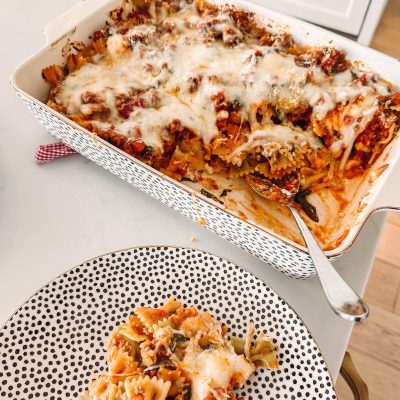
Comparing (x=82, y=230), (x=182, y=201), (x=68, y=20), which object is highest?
(x=68, y=20)

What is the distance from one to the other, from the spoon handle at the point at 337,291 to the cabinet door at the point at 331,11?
1269 mm

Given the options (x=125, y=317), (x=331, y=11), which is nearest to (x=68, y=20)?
(x=125, y=317)

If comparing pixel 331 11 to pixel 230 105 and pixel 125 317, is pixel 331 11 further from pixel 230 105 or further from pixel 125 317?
pixel 125 317

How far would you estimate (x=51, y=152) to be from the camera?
1.23 m

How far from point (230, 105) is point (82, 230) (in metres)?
0.46

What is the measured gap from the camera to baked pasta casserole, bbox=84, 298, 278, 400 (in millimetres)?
786

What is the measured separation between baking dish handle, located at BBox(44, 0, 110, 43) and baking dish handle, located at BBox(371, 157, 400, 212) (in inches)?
33.5

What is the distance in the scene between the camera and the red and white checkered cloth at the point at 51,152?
122cm

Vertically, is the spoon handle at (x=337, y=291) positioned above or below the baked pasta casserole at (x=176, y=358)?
above

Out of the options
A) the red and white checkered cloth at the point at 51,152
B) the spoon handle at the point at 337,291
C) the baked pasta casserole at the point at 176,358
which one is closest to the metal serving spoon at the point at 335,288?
the spoon handle at the point at 337,291

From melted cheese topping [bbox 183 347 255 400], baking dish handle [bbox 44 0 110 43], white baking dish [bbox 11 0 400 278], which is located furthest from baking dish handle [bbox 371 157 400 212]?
baking dish handle [bbox 44 0 110 43]

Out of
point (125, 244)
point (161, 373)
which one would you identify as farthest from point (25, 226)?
point (161, 373)

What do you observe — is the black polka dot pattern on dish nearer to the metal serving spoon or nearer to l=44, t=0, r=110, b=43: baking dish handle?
the metal serving spoon

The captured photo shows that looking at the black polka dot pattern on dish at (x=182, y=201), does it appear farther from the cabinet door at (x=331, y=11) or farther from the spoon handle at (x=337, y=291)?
the cabinet door at (x=331, y=11)
